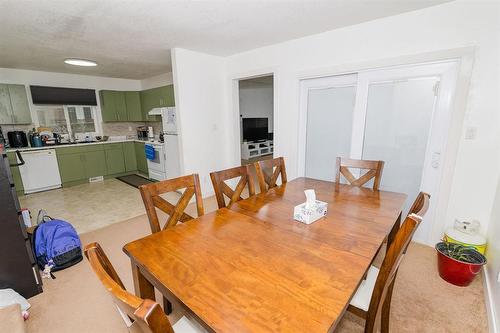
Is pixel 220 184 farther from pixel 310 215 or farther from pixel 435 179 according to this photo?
pixel 435 179

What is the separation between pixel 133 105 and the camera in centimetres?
576

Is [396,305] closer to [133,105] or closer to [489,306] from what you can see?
[489,306]

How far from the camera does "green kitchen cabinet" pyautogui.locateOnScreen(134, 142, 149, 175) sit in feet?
18.0

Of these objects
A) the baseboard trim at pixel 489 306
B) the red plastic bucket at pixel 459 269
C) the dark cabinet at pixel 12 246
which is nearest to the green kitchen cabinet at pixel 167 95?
the dark cabinet at pixel 12 246

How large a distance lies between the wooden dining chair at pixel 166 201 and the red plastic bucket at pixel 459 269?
208 cm

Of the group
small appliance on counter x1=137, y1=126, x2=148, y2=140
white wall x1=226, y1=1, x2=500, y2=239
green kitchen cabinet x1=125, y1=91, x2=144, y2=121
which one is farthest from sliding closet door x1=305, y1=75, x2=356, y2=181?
green kitchen cabinet x1=125, y1=91, x2=144, y2=121

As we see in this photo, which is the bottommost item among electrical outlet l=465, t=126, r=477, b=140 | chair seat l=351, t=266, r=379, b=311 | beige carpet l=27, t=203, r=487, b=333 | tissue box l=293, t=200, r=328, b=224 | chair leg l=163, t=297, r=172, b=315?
beige carpet l=27, t=203, r=487, b=333

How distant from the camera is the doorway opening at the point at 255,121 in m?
6.66

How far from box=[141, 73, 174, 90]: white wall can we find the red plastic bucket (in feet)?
18.3

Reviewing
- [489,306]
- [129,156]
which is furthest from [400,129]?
[129,156]

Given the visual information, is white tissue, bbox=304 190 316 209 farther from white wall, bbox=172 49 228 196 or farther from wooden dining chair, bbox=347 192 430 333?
white wall, bbox=172 49 228 196

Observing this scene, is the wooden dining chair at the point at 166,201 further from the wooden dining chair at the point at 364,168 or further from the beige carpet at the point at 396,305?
the wooden dining chair at the point at 364,168

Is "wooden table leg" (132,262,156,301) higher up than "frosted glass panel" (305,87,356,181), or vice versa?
"frosted glass panel" (305,87,356,181)

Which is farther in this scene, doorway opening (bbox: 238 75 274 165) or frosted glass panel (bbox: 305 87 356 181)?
doorway opening (bbox: 238 75 274 165)
